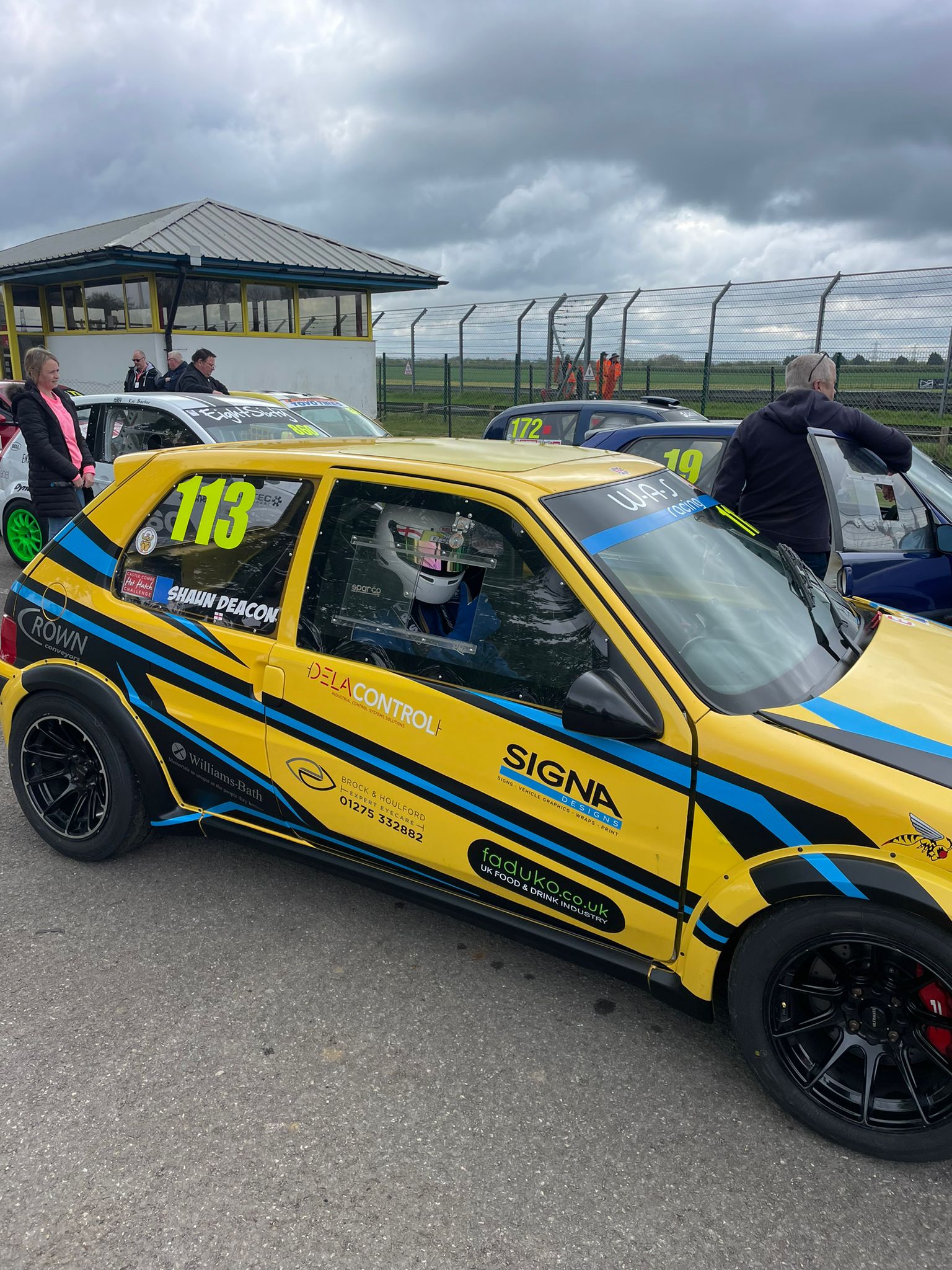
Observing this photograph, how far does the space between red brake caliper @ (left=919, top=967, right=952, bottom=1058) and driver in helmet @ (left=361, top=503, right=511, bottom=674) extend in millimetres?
1357

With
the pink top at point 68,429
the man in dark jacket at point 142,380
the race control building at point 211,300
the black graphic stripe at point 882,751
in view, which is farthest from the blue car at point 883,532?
the race control building at point 211,300

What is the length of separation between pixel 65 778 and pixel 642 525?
244cm

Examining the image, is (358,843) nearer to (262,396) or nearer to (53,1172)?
(53,1172)

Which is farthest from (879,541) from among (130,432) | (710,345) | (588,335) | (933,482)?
(588,335)

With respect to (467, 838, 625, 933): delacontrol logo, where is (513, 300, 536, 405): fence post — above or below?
above

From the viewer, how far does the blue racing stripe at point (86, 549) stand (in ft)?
11.0

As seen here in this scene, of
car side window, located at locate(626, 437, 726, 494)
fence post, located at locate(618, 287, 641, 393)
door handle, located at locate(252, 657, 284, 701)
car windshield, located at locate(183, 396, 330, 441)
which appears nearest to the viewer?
door handle, located at locate(252, 657, 284, 701)

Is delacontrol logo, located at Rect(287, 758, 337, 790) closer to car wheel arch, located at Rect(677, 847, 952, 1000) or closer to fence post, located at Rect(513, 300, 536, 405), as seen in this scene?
car wheel arch, located at Rect(677, 847, 952, 1000)

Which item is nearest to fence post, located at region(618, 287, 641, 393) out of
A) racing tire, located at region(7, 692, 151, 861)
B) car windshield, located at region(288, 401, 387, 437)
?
car windshield, located at region(288, 401, 387, 437)

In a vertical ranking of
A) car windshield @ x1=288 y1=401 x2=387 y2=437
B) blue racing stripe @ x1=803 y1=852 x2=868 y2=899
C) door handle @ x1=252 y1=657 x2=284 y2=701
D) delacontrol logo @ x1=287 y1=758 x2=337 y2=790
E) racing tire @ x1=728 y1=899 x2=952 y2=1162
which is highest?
car windshield @ x1=288 y1=401 x2=387 y2=437

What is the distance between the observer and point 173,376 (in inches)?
430

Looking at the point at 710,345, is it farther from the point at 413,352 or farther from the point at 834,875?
the point at 834,875

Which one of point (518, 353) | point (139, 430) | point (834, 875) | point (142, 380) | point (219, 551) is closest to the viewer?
point (834, 875)

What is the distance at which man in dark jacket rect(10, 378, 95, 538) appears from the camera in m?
5.98
